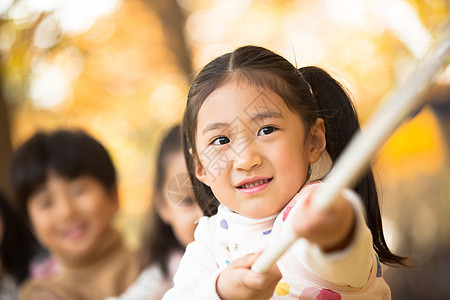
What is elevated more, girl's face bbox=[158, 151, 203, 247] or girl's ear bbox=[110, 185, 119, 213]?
girl's face bbox=[158, 151, 203, 247]

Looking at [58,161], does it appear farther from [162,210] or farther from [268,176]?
[268,176]

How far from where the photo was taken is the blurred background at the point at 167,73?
334 centimetres

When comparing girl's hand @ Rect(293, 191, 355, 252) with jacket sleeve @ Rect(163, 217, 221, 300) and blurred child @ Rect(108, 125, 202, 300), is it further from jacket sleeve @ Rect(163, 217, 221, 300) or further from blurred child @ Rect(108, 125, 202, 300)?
blurred child @ Rect(108, 125, 202, 300)

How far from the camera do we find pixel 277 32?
389 centimetres

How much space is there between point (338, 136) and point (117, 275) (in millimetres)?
1209

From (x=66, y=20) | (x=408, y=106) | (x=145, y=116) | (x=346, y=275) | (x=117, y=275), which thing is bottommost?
(x=145, y=116)

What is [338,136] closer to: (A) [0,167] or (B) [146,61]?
(A) [0,167]

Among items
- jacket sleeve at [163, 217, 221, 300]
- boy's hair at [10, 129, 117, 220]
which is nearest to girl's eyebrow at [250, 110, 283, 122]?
jacket sleeve at [163, 217, 221, 300]

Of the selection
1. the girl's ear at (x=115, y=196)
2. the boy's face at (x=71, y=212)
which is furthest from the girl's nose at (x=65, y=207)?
the girl's ear at (x=115, y=196)

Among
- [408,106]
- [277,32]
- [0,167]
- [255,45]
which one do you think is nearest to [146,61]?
[277,32]

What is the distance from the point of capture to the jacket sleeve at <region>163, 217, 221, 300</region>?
2.99 ft

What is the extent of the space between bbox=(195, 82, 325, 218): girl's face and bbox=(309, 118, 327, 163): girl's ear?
26 millimetres

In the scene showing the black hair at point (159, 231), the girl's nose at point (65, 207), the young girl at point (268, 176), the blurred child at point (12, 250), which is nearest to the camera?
the young girl at point (268, 176)

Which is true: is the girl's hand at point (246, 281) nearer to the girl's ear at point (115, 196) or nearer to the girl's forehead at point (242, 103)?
the girl's forehead at point (242, 103)
